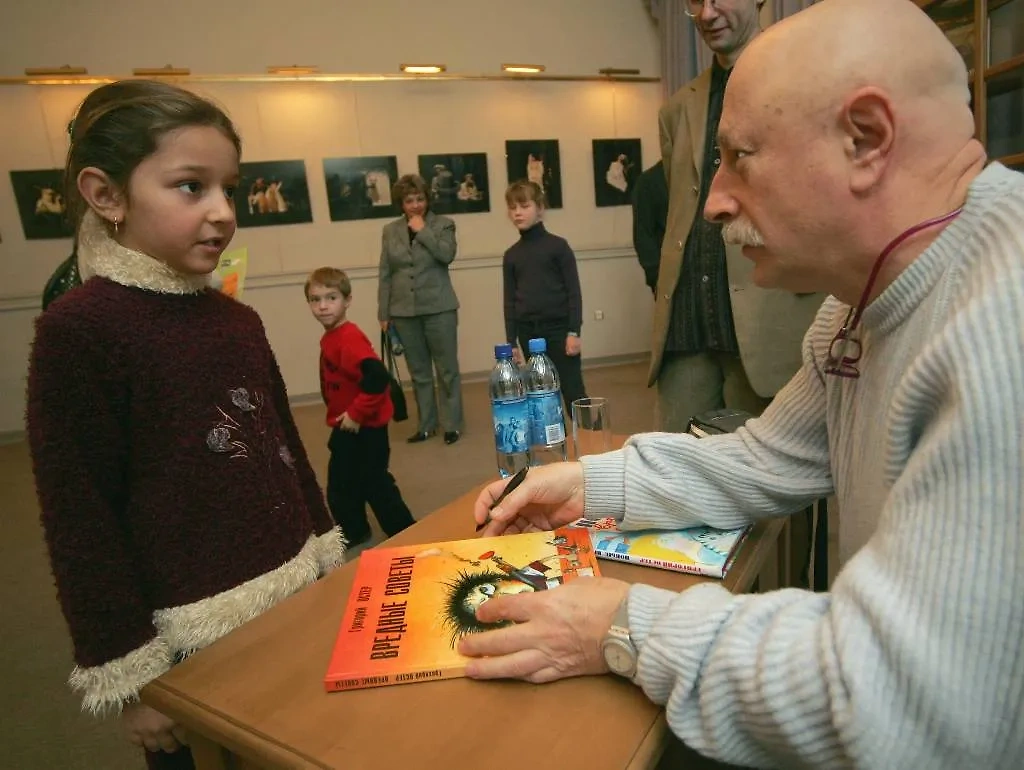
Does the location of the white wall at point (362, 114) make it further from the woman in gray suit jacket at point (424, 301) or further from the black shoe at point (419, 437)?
the black shoe at point (419, 437)

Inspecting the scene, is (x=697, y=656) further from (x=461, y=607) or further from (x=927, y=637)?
(x=461, y=607)

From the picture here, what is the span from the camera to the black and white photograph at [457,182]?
6.04 metres

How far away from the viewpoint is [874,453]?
2.61 feet

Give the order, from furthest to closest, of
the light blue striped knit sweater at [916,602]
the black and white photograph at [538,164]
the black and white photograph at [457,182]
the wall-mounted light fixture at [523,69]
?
the black and white photograph at [538,164]
the black and white photograph at [457,182]
the wall-mounted light fixture at [523,69]
the light blue striped knit sweater at [916,602]

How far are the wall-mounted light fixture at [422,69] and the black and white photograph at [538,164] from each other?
2.96 ft

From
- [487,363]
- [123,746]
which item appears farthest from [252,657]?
[487,363]

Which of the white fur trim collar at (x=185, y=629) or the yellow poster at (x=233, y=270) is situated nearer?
the white fur trim collar at (x=185, y=629)

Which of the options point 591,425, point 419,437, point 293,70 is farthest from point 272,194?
point 591,425

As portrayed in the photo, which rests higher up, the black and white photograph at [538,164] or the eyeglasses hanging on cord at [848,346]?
the black and white photograph at [538,164]

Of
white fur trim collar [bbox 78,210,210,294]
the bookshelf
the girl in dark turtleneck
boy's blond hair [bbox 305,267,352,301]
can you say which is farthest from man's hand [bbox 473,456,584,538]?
the girl in dark turtleneck

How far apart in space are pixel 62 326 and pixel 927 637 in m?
1.16

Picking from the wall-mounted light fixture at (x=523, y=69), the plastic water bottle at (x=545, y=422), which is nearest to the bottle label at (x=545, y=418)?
the plastic water bottle at (x=545, y=422)

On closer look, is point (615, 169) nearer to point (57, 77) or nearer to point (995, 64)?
point (995, 64)

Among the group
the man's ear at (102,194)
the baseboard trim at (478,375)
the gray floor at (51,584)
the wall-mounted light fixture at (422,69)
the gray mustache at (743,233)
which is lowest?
the gray floor at (51,584)
